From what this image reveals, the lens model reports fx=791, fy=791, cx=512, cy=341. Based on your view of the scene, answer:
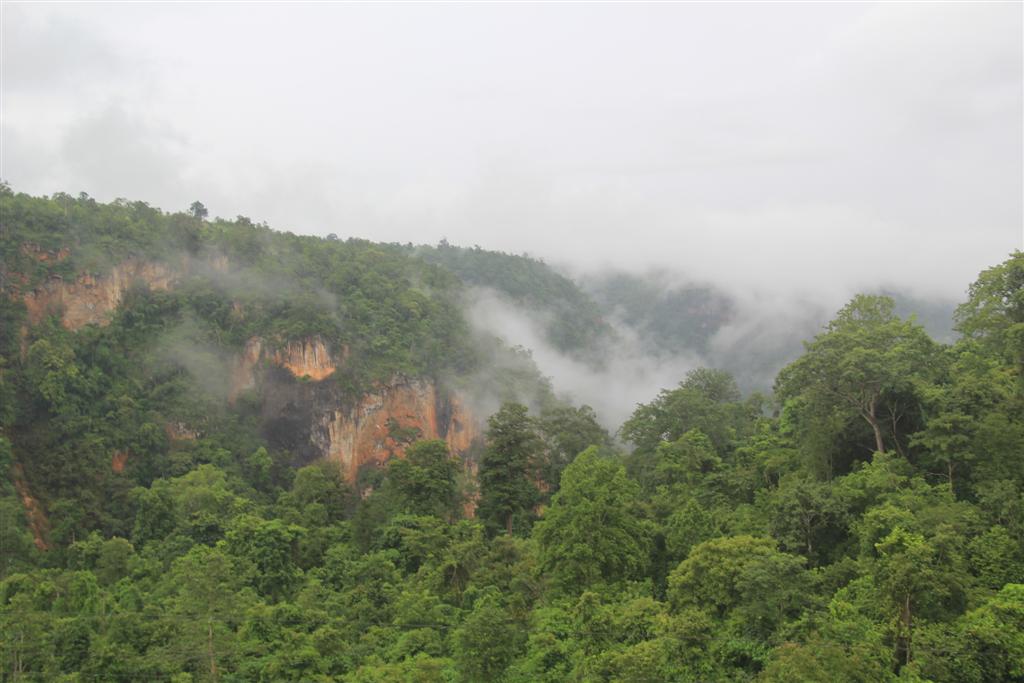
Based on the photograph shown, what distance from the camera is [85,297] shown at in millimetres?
58719

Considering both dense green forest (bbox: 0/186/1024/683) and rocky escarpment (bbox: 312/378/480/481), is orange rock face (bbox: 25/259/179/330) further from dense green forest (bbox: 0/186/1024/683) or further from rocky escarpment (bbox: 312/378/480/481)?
rocky escarpment (bbox: 312/378/480/481)

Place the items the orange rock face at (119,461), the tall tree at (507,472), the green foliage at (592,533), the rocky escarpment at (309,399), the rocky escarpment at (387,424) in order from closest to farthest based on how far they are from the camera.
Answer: the green foliage at (592,533)
the tall tree at (507,472)
the orange rock face at (119,461)
the rocky escarpment at (309,399)
the rocky escarpment at (387,424)

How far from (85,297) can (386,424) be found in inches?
974

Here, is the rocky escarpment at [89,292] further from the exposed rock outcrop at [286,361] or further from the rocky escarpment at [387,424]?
the rocky escarpment at [387,424]

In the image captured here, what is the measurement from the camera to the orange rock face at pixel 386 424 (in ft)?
212

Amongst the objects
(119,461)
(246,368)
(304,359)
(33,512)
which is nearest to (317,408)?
(304,359)

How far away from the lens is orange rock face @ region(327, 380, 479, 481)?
212 feet

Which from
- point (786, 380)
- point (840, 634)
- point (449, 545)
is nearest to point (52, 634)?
point (449, 545)

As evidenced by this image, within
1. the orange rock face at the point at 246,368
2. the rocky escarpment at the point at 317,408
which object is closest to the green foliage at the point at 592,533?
the rocky escarpment at the point at 317,408

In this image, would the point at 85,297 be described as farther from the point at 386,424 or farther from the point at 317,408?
the point at 386,424

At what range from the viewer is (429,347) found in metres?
71.9

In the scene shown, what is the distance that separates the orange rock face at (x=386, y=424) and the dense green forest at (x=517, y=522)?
2.49 m

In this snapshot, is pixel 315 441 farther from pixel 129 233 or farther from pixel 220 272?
pixel 129 233

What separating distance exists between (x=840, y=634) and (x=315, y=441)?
169 feet
